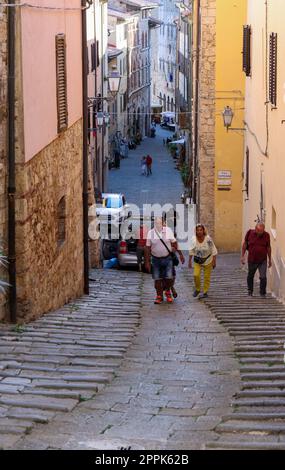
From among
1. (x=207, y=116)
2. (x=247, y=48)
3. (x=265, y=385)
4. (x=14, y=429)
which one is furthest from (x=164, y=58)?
(x=14, y=429)

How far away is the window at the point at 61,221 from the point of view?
586 inches

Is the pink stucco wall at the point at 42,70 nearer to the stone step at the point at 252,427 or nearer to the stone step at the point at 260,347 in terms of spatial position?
the stone step at the point at 260,347

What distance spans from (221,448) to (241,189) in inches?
873

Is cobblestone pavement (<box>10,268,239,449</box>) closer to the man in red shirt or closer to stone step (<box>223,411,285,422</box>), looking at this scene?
stone step (<box>223,411,285,422</box>)

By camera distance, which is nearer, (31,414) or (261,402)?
(31,414)

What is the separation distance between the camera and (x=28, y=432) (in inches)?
259

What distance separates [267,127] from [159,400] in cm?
1146

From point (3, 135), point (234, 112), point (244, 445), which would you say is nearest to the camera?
point (244, 445)

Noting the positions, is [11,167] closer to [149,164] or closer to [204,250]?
[204,250]

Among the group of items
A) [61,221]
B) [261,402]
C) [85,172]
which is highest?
[85,172]

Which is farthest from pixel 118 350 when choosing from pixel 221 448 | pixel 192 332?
pixel 221 448

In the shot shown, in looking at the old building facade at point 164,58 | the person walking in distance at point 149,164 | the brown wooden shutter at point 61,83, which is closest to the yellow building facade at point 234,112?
the brown wooden shutter at point 61,83

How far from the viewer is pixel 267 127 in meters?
18.6

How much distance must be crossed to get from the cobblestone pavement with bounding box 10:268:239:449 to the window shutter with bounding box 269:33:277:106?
6165 millimetres
